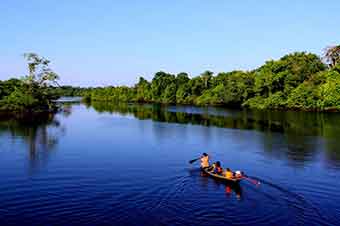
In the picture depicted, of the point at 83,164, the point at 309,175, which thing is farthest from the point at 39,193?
the point at 309,175

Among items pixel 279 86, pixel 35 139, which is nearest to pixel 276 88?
pixel 279 86

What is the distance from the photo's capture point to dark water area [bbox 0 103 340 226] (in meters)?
18.9

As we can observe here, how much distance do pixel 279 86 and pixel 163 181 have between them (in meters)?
88.2

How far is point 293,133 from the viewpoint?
4997 centimetres

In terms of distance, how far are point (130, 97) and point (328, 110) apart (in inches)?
4151

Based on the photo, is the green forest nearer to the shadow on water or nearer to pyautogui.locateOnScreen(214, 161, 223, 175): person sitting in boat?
the shadow on water

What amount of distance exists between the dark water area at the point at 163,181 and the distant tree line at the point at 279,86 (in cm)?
4756

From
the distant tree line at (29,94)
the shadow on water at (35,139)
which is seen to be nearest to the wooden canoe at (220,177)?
the shadow on water at (35,139)

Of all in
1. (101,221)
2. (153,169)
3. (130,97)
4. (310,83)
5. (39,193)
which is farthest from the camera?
(130,97)

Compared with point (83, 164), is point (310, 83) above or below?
above

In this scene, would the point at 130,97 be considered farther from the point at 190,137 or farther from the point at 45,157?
the point at 45,157

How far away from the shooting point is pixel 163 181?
2573 cm

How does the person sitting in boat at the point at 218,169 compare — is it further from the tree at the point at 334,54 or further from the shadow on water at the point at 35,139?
the tree at the point at 334,54

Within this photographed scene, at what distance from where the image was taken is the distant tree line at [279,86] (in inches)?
3563
